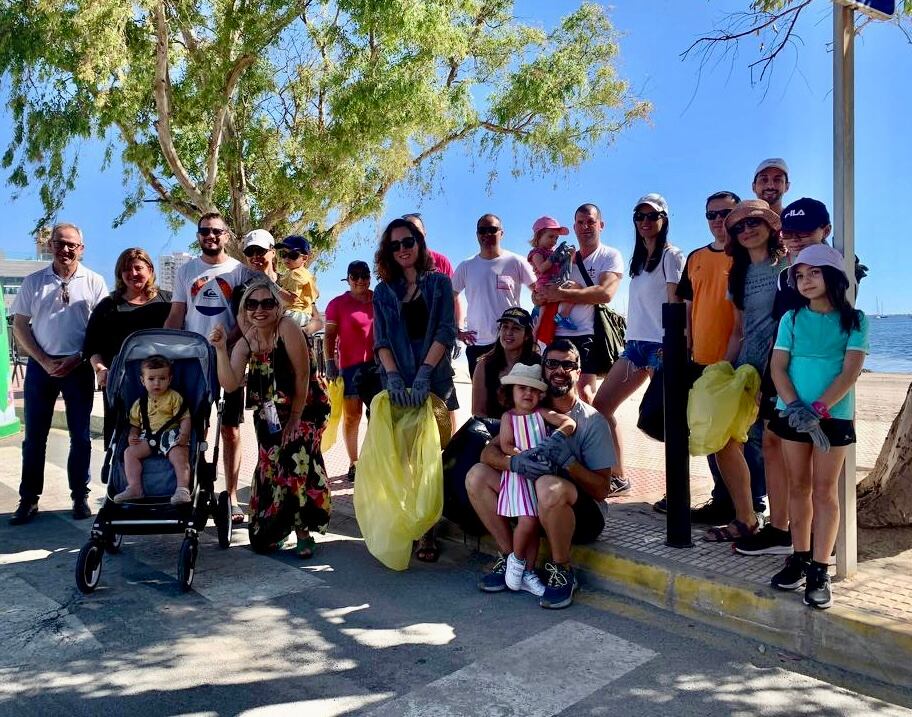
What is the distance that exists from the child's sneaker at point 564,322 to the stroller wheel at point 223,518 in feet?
8.39

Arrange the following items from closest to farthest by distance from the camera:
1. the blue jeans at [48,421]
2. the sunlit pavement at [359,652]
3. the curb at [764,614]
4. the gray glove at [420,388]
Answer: the sunlit pavement at [359,652] < the curb at [764,614] < the gray glove at [420,388] < the blue jeans at [48,421]

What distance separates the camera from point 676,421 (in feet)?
14.4

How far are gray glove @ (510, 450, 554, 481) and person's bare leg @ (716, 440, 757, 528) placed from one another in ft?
3.55

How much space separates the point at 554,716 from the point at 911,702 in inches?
55.1

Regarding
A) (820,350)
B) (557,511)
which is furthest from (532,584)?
(820,350)

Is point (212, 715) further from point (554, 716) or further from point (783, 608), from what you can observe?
point (783, 608)

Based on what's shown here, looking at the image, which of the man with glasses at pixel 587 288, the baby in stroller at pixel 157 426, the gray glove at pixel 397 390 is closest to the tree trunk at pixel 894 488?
the man with glasses at pixel 587 288

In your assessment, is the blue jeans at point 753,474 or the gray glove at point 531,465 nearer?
the gray glove at point 531,465

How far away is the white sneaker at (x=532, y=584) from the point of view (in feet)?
13.4

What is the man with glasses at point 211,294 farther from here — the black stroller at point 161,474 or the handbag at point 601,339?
the handbag at point 601,339

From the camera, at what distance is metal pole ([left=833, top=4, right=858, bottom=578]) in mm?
3725

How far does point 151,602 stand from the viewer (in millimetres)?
4133

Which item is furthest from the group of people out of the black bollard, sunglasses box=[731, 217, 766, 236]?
the black bollard

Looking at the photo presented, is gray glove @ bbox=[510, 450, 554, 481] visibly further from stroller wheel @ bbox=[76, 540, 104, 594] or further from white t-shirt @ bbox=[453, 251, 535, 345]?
stroller wheel @ bbox=[76, 540, 104, 594]
